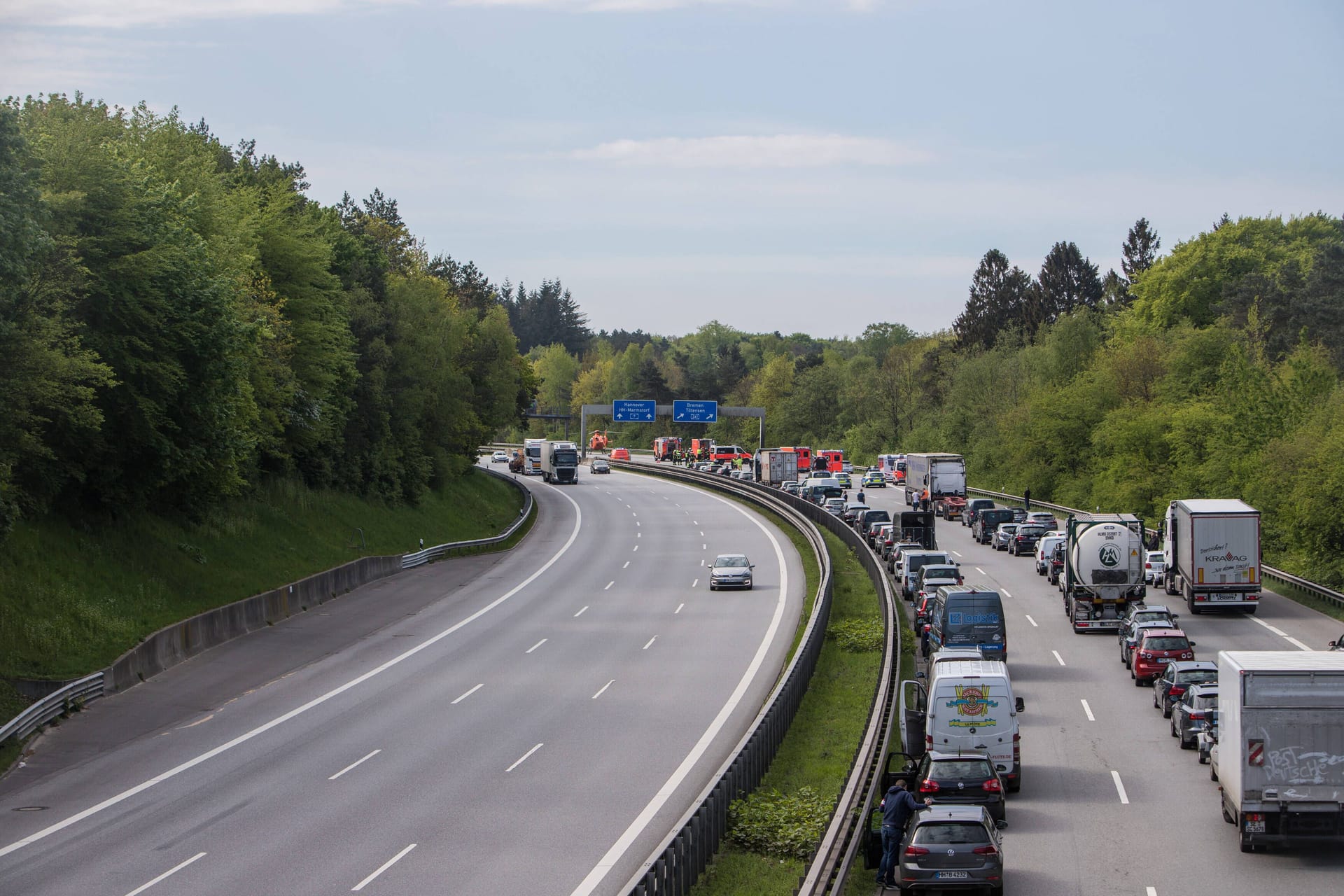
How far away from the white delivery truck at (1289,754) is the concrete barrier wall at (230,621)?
80.5 feet

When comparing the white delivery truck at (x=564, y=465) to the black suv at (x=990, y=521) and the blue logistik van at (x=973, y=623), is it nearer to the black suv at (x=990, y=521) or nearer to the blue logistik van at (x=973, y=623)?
the black suv at (x=990, y=521)

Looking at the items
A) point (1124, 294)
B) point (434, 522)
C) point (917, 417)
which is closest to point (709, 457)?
point (917, 417)

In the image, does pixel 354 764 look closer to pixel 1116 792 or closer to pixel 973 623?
pixel 1116 792

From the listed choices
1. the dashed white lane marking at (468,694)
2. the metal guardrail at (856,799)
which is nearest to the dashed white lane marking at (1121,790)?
the metal guardrail at (856,799)

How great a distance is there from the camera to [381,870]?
1886 centimetres

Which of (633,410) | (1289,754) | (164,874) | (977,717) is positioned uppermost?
(633,410)

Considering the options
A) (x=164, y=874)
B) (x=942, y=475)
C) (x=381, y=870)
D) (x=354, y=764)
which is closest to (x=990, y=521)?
(x=942, y=475)

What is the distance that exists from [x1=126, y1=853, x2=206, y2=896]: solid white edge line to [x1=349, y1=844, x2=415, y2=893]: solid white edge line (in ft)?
9.20

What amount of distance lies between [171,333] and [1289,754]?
31.9 meters

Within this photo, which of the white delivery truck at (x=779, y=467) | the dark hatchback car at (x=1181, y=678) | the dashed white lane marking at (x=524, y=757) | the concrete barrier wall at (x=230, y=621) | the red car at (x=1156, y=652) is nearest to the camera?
the dashed white lane marking at (x=524, y=757)

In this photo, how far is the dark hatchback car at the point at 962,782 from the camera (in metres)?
20.9

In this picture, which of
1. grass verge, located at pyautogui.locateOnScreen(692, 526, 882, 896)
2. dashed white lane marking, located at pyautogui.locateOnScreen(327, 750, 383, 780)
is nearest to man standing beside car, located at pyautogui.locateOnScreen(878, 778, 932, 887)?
grass verge, located at pyautogui.locateOnScreen(692, 526, 882, 896)

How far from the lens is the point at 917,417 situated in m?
150

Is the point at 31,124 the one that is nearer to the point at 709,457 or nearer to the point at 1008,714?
the point at 1008,714
